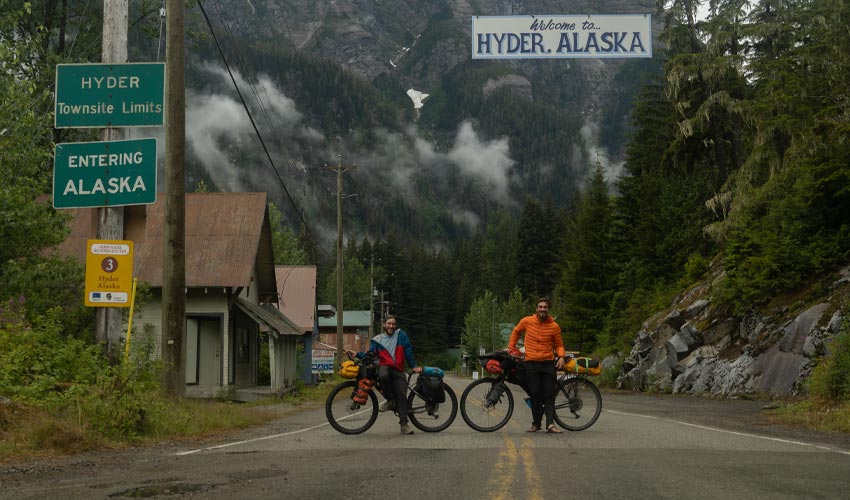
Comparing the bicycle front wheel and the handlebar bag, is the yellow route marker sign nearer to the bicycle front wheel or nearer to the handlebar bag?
the handlebar bag

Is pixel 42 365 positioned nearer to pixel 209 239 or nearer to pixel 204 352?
pixel 209 239

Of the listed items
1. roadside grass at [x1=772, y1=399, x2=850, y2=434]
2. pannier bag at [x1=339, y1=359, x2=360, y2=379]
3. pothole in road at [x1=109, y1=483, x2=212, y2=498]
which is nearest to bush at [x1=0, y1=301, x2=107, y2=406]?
pannier bag at [x1=339, y1=359, x2=360, y2=379]

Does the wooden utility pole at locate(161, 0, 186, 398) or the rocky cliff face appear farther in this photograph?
the rocky cliff face

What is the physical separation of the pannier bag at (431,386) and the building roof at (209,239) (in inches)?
618

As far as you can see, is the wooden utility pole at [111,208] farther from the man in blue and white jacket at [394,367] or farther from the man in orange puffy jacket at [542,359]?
the man in orange puffy jacket at [542,359]

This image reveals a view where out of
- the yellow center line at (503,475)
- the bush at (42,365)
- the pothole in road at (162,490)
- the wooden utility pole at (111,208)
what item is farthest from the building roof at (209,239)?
the pothole in road at (162,490)

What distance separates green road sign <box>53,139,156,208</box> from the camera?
1298 cm

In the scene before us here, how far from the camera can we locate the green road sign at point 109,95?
13.3 m

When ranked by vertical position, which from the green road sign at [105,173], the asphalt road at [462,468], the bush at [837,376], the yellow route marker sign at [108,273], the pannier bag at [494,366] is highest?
the green road sign at [105,173]

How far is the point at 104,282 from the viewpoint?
43.2 ft

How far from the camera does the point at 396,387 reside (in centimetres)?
1321

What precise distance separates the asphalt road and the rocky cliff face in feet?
34.6

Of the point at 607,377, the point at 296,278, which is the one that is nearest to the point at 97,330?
the point at 607,377

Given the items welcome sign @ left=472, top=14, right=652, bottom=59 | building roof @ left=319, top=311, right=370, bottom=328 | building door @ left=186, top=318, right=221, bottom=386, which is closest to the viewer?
welcome sign @ left=472, top=14, right=652, bottom=59
